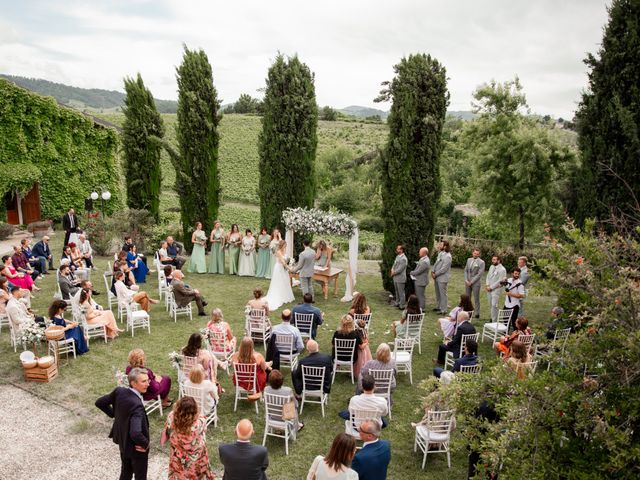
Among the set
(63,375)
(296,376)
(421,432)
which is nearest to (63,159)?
(63,375)

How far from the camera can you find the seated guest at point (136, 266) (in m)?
15.4

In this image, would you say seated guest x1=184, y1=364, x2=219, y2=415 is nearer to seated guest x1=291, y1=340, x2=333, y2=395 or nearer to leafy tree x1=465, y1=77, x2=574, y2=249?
seated guest x1=291, y1=340, x2=333, y2=395

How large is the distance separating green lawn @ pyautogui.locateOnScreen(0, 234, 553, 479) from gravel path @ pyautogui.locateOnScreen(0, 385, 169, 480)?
20 cm

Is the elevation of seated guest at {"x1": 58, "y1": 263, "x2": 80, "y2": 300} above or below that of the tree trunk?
below

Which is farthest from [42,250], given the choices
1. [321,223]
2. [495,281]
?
[495,281]

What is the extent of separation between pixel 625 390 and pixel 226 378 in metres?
7.52

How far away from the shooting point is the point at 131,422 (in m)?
5.64

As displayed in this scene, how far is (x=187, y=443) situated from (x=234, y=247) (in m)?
12.4

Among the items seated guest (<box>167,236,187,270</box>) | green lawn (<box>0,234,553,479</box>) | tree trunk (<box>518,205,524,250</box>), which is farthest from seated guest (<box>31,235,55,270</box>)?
tree trunk (<box>518,205,524,250</box>)

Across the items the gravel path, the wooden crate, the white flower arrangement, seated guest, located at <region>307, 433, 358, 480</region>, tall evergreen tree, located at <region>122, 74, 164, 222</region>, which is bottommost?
the gravel path

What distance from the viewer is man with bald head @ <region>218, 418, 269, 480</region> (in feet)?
17.2

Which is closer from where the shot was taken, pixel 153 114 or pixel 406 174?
pixel 406 174

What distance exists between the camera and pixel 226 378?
9750 millimetres

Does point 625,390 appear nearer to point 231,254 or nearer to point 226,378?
point 226,378
